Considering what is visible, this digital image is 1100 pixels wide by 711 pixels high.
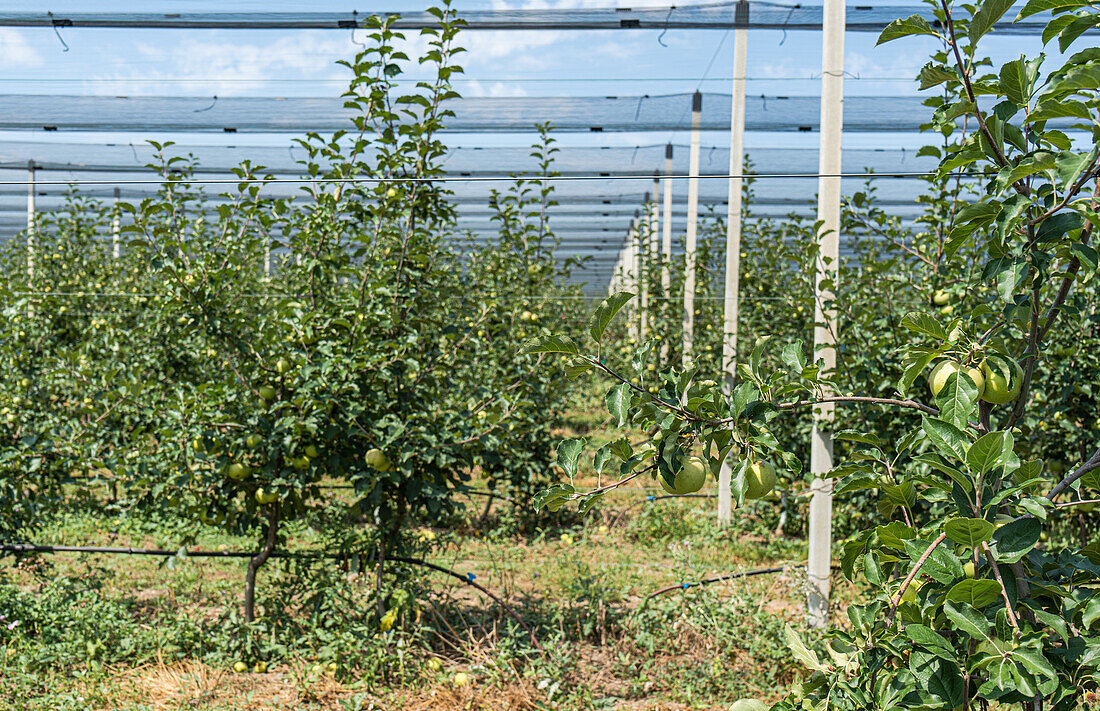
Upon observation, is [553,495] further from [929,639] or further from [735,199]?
[735,199]

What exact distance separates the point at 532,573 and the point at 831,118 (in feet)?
9.64

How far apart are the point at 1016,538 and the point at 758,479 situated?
14.6 inches

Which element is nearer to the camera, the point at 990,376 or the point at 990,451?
the point at 990,451

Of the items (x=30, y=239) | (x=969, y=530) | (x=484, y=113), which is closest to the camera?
(x=969, y=530)

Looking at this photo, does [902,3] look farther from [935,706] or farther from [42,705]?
[42,705]

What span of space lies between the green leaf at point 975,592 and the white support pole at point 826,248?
6.94ft

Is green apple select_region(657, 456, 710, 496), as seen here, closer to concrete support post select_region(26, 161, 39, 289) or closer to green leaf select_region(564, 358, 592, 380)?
green leaf select_region(564, 358, 592, 380)

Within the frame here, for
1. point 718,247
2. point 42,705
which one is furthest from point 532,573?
point 718,247

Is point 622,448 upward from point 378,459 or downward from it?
upward

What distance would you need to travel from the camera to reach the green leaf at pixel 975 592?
1110 mm

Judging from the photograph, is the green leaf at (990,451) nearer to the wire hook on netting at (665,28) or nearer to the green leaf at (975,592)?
the green leaf at (975,592)

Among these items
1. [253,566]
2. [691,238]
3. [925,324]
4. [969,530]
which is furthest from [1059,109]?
[691,238]

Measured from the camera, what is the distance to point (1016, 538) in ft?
3.80

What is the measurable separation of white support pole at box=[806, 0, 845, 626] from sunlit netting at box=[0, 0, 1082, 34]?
1920 millimetres
